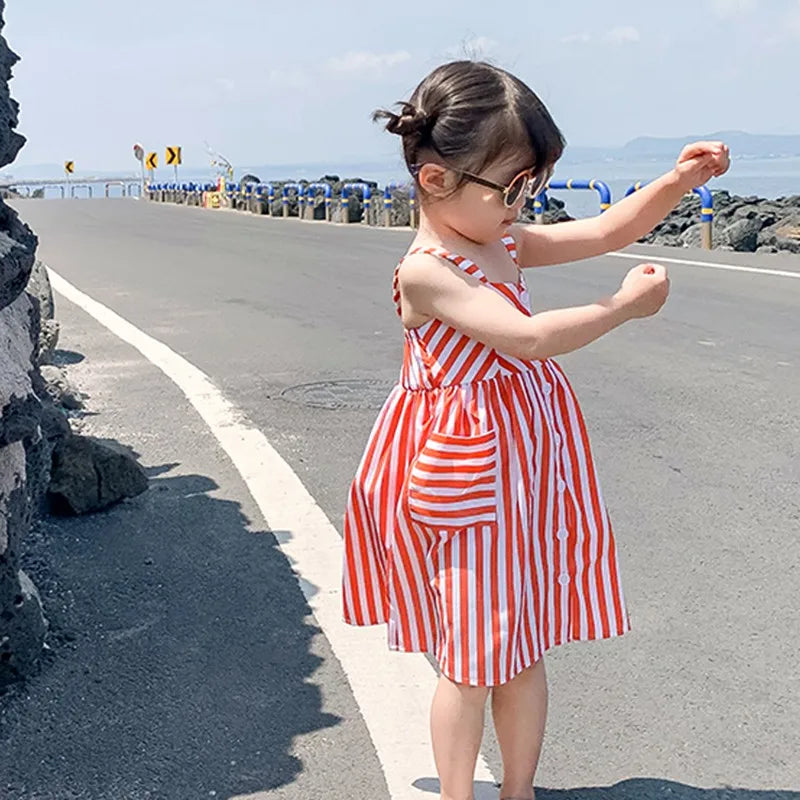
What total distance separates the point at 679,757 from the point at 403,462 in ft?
3.17

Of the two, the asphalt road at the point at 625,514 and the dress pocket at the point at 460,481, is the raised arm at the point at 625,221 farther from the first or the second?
the asphalt road at the point at 625,514

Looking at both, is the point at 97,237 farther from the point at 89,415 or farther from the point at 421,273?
the point at 421,273

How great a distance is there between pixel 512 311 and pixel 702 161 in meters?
0.65

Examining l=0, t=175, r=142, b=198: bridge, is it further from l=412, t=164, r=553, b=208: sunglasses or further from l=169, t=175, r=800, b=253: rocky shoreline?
l=412, t=164, r=553, b=208: sunglasses

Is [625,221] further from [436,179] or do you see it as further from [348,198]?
[348,198]

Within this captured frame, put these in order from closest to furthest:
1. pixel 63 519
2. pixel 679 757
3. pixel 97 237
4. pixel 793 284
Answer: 1. pixel 679 757
2. pixel 63 519
3. pixel 793 284
4. pixel 97 237

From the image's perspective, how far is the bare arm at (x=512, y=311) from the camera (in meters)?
2.48

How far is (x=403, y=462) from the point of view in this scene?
2.64 meters

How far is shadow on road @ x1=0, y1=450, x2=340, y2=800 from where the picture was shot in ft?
9.53

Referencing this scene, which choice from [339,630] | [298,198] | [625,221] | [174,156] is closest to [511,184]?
[625,221]

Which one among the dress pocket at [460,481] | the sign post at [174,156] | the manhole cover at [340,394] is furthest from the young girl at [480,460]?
the sign post at [174,156]

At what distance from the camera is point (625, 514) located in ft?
15.8

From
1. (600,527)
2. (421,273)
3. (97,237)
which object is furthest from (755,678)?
(97,237)

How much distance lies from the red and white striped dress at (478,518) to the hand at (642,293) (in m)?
0.27
